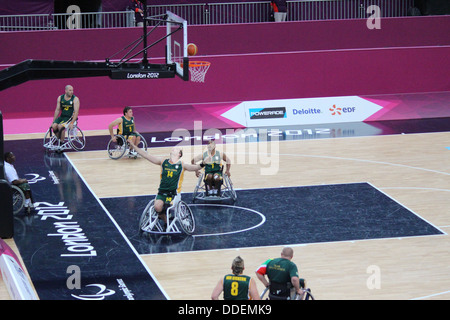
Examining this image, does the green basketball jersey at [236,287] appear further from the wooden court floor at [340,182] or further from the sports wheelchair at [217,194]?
the sports wheelchair at [217,194]

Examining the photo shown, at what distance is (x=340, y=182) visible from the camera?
1891 centimetres

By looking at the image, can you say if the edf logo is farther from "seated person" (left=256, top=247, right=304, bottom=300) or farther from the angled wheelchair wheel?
"seated person" (left=256, top=247, right=304, bottom=300)

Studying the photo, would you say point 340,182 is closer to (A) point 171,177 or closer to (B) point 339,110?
(A) point 171,177

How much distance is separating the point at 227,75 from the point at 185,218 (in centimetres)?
1162

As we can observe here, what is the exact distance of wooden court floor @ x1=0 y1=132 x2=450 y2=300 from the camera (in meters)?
12.9

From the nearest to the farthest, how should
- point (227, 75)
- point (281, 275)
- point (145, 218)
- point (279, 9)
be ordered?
point (281, 275)
point (145, 218)
point (227, 75)
point (279, 9)

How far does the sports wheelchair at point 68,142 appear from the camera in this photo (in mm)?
21375

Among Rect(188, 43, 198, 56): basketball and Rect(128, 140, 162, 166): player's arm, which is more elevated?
Rect(188, 43, 198, 56): basketball

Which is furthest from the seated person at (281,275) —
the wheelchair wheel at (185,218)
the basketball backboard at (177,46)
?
the basketball backboard at (177,46)

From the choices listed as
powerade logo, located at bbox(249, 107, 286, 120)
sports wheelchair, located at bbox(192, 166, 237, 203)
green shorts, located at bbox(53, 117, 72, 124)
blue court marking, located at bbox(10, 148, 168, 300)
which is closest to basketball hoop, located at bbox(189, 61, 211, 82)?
powerade logo, located at bbox(249, 107, 286, 120)

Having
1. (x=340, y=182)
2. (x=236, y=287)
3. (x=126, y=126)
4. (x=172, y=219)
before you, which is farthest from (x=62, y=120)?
(x=236, y=287)

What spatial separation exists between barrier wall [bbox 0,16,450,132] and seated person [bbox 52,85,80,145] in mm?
3537

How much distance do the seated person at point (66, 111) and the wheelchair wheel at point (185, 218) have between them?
279 inches
